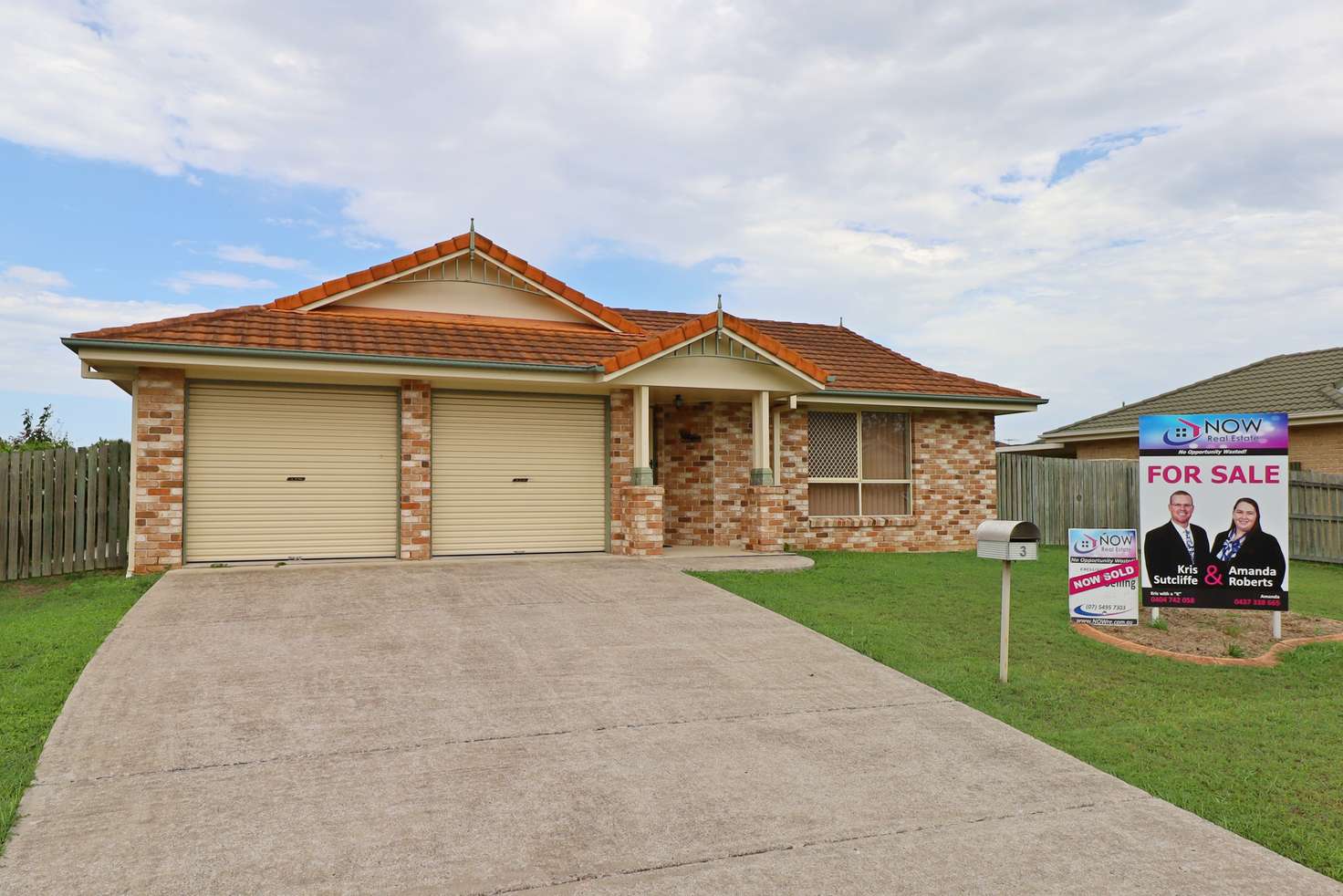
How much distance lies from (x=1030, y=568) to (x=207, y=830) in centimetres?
1193

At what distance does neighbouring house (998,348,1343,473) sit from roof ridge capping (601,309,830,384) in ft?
38.2

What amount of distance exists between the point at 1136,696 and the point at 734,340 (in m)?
7.79

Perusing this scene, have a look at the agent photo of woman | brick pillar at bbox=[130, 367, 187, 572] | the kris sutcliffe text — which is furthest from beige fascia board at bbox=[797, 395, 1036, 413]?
brick pillar at bbox=[130, 367, 187, 572]

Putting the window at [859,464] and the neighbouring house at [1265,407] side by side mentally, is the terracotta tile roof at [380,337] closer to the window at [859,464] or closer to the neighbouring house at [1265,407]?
the window at [859,464]

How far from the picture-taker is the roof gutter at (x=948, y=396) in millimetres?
14703

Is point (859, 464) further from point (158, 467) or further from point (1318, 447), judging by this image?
point (158, 467)

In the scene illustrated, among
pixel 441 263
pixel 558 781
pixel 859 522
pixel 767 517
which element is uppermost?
pixel 441 263

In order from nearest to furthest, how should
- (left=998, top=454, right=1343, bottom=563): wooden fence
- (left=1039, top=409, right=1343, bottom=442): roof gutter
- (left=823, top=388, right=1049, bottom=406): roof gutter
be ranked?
1. (left=823, top=388, right=1049, bottom=406): roof gutter
2. (left=1039, top=409, right=1343, bottom=442): roof gutter
3. (left=998, top=454, right=1343, bottom=563): wooden fence

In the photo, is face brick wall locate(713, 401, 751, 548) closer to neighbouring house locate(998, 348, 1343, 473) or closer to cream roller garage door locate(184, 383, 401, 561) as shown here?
cream roller garage door locate(184, 383, 401, 561)

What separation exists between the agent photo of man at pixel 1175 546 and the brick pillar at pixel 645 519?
20.8 ft

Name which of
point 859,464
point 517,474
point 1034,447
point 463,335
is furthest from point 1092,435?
point 463,335

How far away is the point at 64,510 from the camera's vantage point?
11.8m

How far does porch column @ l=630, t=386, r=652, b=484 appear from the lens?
41.9ft

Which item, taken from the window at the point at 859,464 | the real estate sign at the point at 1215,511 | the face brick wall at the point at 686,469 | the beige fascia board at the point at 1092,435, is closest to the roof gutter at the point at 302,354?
the face brick wall at the point at 686,469
